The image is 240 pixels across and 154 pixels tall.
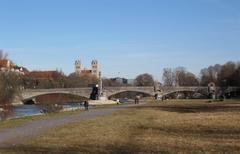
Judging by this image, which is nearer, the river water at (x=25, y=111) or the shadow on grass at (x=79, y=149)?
the shadow on grass at (x=79, y=149)

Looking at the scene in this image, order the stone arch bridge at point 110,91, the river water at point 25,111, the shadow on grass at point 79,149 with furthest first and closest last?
the stone arch bridge at point 110,91
the river water at point 25,111
the shadow on grass at point 79,149

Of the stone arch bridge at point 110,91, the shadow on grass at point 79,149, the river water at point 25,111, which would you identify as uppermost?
the stone arch bridge at point 110,91

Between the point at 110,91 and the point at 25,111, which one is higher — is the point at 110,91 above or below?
above

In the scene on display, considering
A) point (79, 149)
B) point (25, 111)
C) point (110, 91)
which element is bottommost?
point (79, 149)

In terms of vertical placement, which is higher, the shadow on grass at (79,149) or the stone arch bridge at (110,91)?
the stone arch bridge at (110,91)

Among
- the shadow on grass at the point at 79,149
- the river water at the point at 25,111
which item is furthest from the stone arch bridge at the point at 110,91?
the shadow on grass at the point at 79,149

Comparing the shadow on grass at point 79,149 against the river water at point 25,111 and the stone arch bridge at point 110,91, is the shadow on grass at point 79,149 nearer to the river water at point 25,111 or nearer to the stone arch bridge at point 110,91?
the river water at point 25,111

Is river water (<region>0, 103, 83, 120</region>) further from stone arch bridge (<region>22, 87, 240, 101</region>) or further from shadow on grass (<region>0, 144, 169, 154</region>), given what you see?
stone arch bridge (<region>22, 87, 240, 101</region>)

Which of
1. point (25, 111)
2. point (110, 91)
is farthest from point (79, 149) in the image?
point (110, 91)

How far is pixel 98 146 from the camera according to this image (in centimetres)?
1875

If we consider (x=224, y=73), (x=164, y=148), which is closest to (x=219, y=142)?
(x=164, y=148)

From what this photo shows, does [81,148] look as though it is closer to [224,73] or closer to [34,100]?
[34,100]

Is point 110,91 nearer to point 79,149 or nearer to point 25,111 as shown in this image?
point 25,111

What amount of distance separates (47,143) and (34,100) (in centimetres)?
12917
